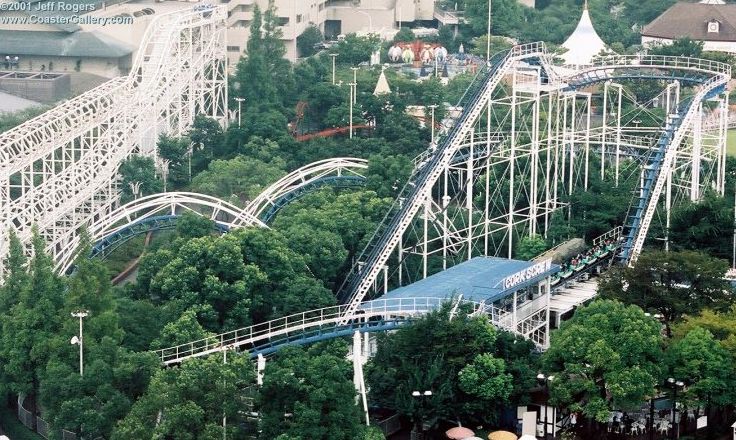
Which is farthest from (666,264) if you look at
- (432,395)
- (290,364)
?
(290,364)

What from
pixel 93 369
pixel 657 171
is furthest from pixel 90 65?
pixel 93 369

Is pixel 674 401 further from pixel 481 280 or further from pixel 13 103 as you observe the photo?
pixel 13 103

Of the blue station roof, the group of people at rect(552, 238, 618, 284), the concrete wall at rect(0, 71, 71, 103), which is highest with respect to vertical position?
the concrete wall at rect(0, 71, 71, 103)

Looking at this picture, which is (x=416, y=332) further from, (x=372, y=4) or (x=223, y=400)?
(x=372, y=4)

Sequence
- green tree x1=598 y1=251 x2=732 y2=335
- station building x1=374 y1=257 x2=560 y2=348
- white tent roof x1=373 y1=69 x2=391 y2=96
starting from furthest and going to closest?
1. white tent roof x1=373 y1=69 x2=391 y2=96
2. station building x1=374 y1=257 x2=560 y2=348
3. green tree x1=598 y1=251 x2=732 y2=335

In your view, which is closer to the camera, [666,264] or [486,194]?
[666,264]

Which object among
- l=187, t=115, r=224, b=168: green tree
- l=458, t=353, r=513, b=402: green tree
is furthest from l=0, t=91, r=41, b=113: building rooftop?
l=458, t=353, r=513, b=402: green tree

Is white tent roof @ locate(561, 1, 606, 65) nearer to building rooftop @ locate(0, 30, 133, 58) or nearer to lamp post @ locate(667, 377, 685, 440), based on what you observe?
building rooftop @ locate(0, 30, 133, 58)
